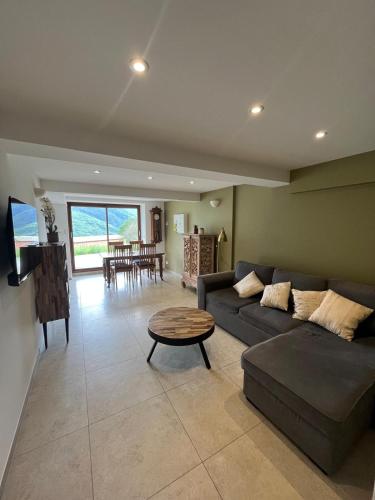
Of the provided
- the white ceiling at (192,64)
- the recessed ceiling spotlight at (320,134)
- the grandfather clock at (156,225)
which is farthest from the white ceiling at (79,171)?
the grandfather clock at (156,225)

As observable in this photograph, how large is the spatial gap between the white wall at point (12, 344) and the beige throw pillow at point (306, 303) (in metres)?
2.64

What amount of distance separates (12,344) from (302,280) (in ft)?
9.99

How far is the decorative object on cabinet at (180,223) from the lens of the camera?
574 cm

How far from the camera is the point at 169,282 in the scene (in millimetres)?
5445

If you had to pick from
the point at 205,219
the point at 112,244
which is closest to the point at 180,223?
the point at 205,219

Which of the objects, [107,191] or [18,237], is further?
[107,191]

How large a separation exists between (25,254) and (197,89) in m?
1.95

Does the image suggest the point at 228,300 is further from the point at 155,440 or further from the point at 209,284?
the point at 155,440

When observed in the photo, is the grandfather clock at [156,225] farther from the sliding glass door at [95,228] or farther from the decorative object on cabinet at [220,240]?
the decorative object on cabinet at [220,240]

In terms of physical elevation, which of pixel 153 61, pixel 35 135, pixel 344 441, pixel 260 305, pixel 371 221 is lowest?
pixel 344 441

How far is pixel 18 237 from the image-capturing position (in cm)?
163

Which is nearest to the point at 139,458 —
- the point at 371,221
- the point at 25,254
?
the point at 25,254

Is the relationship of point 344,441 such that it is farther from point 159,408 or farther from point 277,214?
point 277,214

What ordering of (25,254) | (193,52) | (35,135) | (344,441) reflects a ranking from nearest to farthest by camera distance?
1. (193,52)
2. (344,441)
3. (35,135)
4. (25,254)
